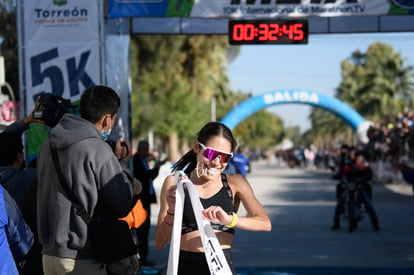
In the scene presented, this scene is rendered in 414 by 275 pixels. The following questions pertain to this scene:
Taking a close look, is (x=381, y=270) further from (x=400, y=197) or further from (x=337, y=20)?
(x=400, y=197)

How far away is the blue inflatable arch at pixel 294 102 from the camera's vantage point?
37594mm

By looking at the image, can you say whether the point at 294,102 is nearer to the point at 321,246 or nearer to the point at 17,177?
the point at 321,246

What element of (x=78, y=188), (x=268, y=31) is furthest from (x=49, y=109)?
(x=268, y=31)

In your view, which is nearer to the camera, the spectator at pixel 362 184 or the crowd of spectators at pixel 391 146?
the spectator at pixel 362 184

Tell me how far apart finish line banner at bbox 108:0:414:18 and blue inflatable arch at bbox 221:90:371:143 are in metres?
26.3

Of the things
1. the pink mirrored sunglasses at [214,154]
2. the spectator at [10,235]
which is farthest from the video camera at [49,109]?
the pink mirrored sunglasses at [214,154]

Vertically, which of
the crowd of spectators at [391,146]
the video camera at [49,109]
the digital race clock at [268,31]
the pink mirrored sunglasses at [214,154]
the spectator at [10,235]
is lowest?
the crowd of spectators at [391,146]

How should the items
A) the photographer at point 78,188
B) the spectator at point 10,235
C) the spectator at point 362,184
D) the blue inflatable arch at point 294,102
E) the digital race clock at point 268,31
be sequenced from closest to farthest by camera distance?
1. the spectator at point 10,235
2. the photographer at point 78,188
3. the digital race clock at point 268,31
4. the spectator at point 362,184
5. the blue inflatable arch at point 294,102

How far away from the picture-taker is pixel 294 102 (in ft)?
125

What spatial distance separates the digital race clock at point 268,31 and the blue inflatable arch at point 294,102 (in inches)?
1033

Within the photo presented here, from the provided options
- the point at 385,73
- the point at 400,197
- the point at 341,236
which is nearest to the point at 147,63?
the point at 400,197

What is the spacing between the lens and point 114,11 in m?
11.0

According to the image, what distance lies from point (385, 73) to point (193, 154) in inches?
2605

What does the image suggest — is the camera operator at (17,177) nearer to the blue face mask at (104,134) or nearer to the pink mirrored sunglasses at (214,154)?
the blue face mask at (104,134)
